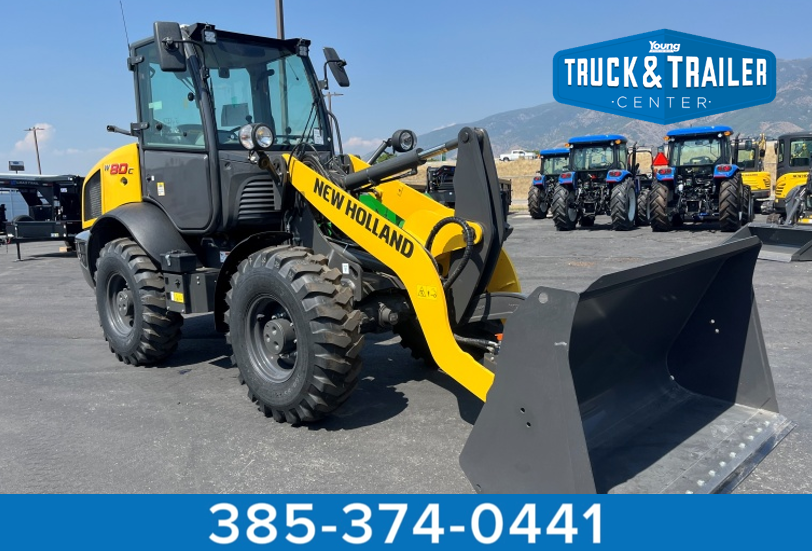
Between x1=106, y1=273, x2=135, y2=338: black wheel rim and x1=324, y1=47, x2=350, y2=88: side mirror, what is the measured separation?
8.55 feet

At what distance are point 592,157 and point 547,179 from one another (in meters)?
3.05

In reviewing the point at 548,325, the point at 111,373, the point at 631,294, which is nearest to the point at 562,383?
the point at 548,325

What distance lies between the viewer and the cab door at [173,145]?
16.7 feet

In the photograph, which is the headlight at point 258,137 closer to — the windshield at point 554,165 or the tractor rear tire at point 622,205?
the tractor rear tire at point 622,205

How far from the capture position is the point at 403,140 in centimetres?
475

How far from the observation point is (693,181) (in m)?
16.8

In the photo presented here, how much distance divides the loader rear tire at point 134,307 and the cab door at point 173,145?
0.49 meters

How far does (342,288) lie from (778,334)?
467 cm

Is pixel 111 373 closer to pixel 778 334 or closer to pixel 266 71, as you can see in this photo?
pixel 266 71

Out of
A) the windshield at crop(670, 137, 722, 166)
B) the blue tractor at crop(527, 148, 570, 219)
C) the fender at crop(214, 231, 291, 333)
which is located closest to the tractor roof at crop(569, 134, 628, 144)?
the windshield at crop(670, 137, 722, 166)

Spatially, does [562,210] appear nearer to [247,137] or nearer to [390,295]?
[390,295]

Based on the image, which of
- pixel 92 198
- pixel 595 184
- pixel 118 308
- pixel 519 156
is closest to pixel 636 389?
pixel 118 308

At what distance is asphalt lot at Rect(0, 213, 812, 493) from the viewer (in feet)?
11.7

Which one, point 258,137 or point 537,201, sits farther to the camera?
point 537,201
